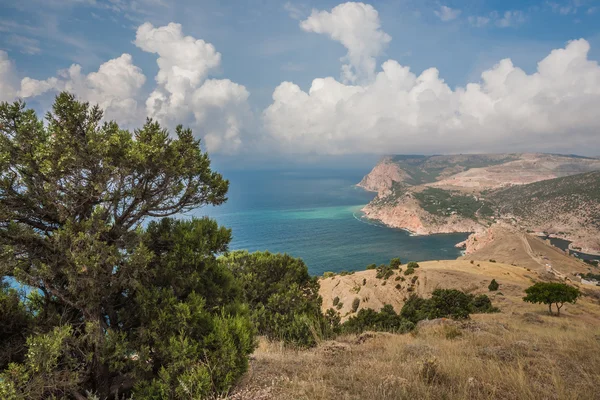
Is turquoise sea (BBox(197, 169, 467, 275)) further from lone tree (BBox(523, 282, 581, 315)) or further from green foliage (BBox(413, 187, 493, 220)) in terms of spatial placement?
lone tree (BBox(523, 282, 581, 315))

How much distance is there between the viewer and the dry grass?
4688mm

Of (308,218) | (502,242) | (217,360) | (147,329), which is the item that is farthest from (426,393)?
(308,218)

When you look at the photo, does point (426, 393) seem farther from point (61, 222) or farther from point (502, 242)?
point (502, 242)

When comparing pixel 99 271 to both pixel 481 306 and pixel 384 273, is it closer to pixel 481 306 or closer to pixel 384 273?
pixel 481 306

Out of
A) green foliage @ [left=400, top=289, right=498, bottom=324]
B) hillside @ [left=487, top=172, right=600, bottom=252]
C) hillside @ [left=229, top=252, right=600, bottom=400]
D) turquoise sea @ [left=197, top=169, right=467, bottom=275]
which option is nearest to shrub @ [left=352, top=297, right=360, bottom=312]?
green foliage @ [left=400, top=289, right=498, bottom=324]

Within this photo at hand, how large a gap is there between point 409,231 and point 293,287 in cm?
15689

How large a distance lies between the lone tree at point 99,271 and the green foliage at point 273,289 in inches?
285

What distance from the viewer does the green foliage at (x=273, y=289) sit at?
16172mm

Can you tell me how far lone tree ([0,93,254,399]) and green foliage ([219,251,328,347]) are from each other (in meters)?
7.25

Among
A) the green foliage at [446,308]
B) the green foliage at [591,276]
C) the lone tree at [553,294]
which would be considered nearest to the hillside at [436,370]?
the green foliage at [446,308]

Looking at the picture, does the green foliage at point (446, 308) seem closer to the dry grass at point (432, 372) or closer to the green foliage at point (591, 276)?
the dry grass at point (432, 372)

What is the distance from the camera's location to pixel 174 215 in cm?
888

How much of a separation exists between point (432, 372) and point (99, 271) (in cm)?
736

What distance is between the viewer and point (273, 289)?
2014 centimetres
